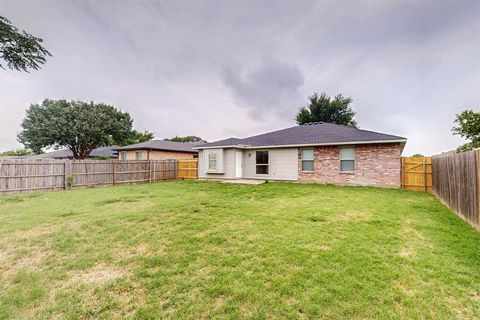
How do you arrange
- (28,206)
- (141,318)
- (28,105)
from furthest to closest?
(28,105), (28,206), (141,318)

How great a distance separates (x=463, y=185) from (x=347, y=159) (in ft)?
24.5

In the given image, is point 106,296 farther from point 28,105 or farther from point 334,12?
point 28,105

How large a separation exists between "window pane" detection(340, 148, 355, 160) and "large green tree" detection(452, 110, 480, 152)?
618 inches

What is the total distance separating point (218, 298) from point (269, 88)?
1849 centimetres

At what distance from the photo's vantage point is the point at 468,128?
21516mm

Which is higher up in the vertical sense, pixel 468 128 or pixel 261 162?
pixel 468 128

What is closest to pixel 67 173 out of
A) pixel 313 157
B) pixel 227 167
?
pixel 227 167

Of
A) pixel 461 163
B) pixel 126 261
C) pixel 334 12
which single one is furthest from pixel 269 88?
pixel 126 261

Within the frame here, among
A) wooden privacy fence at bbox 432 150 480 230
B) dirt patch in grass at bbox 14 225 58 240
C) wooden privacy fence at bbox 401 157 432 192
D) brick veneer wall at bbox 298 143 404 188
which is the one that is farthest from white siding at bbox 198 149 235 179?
dirt patch in grass at bbox 14 225 58 240

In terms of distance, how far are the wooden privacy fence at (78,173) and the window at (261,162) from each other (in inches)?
212

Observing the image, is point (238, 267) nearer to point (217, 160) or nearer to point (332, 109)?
point (217, 160)

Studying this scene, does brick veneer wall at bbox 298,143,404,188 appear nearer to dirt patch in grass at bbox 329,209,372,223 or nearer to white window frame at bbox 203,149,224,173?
white window frame at bbox 203,149,224,173

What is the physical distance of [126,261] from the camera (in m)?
3.48

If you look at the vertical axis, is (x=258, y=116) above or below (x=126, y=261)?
above
